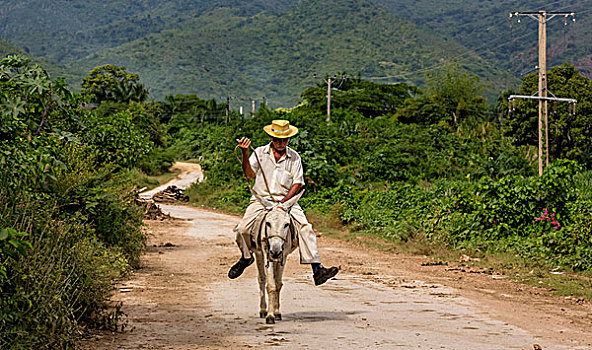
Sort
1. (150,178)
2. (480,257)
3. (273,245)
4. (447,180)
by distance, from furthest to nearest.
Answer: (150,178)
(447,180)
(480,257)
(273,245)

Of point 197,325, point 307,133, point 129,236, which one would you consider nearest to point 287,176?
point 197,325

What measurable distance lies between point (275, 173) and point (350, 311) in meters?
2.37

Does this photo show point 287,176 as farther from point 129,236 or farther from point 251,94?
point 251,94

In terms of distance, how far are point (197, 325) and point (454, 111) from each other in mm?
66551

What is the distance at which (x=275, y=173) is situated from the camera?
A: 32.6 feet

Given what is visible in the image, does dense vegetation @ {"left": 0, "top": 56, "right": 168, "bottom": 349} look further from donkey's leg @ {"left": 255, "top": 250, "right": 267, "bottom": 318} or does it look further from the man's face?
the man's face

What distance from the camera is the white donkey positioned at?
960 centimetres

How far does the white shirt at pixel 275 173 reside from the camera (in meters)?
9.90

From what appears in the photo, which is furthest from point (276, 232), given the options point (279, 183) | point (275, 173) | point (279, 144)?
point (279, 144)

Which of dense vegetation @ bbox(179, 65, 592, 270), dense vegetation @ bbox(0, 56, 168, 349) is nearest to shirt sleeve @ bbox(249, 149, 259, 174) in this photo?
dense vegetation @ bbox(0, 56, 168, 349)

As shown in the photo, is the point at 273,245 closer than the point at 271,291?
Yes

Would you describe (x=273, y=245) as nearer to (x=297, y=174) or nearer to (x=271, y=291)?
(x=271, y=291)

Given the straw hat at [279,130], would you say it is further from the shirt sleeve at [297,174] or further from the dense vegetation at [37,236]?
the dense vegetation at [37,236]

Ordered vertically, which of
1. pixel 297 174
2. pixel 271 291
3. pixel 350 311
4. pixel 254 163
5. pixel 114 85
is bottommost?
pixel 350 311
